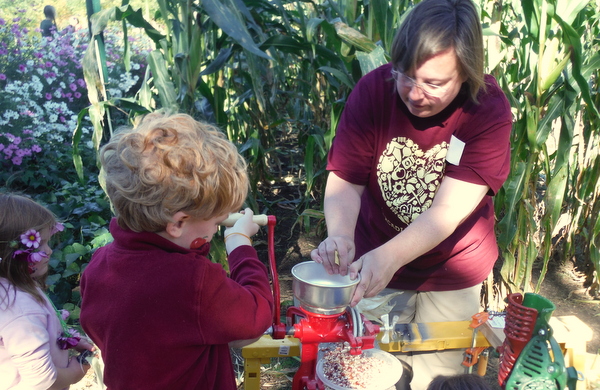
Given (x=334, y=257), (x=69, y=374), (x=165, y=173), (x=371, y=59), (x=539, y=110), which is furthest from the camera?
(x=539, y=110)

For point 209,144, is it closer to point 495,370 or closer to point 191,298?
point 191,298

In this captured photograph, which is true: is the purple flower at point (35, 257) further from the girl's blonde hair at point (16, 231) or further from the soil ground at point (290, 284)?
the soil ground at point (290, 284)

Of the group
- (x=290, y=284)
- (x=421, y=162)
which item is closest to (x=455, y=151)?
(x=421, y=162)

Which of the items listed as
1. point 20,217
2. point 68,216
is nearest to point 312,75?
point 68,216

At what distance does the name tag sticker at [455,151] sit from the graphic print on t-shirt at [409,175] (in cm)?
4

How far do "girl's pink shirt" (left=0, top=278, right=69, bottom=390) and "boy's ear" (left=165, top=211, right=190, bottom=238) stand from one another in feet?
2.42

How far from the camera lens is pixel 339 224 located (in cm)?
169

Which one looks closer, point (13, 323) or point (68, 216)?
point (13, 323)

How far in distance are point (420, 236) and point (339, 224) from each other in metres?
0.27

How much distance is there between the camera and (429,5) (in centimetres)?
153

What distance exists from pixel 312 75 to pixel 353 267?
7.53 feet

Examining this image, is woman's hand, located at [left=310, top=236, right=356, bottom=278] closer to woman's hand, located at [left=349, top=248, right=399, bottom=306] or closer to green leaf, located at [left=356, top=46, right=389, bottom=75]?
woman's hand, located at [left=349, top=248, right=399, bottom=306]

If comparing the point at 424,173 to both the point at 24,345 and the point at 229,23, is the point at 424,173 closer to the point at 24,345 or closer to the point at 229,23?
the point at 229,23

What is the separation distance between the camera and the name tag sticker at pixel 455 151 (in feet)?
5.27
